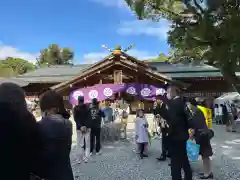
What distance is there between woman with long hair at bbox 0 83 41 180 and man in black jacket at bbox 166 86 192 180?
268 cm

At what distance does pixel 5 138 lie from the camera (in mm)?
2213

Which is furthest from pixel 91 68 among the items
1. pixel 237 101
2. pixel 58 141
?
pixel 58 141

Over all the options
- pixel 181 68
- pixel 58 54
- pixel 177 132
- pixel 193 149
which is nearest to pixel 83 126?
pixel 193 149

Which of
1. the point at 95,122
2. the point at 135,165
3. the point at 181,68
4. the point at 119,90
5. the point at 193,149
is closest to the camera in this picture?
the point at 193,149

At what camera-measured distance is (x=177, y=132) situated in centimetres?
453

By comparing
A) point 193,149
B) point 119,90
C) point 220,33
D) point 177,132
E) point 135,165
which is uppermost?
point 119,90

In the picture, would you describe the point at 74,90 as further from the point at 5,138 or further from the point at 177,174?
the point at 5,138

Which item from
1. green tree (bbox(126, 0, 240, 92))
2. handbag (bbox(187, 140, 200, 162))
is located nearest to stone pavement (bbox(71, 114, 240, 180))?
handbag (bbox(187, 140, 200, 162))

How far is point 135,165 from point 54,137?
472cm

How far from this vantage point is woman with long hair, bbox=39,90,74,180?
8.36 feet

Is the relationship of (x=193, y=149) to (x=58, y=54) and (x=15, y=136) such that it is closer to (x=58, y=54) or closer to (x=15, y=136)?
(x=15, y=136)

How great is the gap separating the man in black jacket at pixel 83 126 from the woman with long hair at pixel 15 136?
501 cm

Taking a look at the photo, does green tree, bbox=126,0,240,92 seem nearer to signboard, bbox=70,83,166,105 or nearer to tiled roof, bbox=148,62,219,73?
signboard, bbox=70,83,166,105

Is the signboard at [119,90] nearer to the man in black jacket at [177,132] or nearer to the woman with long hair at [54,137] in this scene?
the man in black jacket at [177,132]
